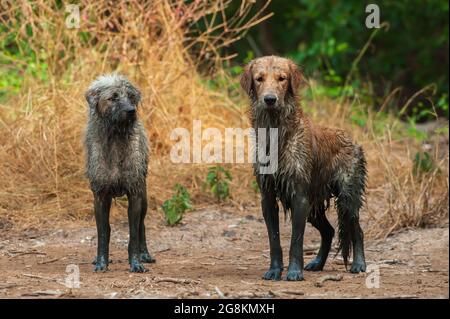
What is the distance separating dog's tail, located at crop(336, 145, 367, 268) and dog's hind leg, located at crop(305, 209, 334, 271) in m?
0.16

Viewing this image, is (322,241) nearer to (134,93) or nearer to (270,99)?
(270,99)

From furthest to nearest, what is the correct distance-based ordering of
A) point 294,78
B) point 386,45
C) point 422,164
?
point 386,45, point 422,164, point 294,78

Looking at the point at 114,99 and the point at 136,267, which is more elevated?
the point at 114,99

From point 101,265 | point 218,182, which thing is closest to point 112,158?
point 101,265

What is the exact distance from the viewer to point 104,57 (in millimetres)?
11062

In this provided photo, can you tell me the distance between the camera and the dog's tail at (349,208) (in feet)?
26.1

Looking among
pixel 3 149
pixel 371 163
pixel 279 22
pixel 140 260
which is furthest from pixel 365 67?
pixel 140 260

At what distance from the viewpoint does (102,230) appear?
7.93 meters

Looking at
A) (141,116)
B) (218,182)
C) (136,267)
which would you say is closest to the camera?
(136,267)

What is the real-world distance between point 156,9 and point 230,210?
265 cm

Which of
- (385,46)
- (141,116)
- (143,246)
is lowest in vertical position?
(143,246)

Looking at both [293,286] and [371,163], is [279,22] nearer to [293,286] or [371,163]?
[371,163]

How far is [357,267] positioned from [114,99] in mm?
2455
